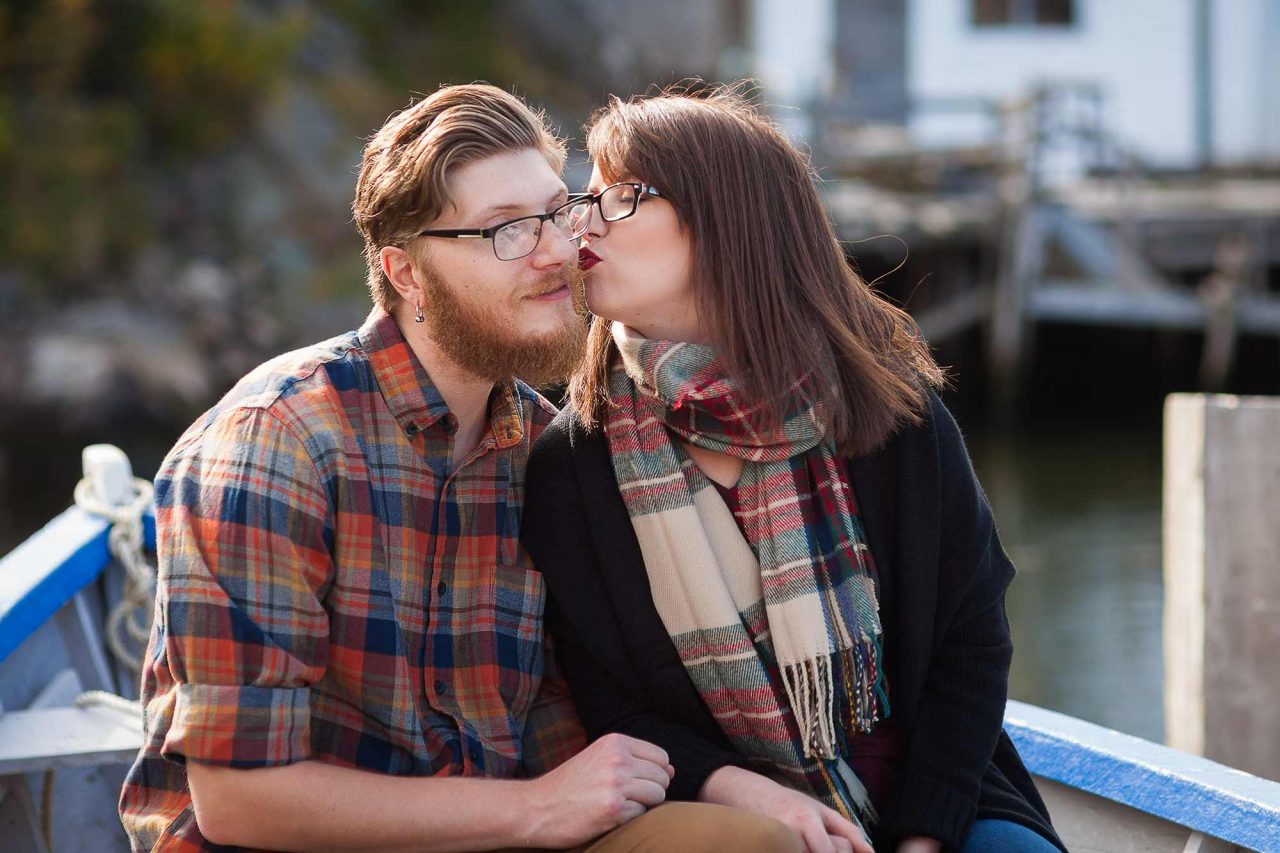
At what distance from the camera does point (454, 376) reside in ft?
7.52

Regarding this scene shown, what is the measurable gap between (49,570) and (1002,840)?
2.05m

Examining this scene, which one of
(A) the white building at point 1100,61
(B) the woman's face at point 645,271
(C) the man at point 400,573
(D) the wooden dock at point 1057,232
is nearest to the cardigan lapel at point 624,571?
(C) the man at point 400,573

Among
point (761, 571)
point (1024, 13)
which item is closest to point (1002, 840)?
point (761, 571)

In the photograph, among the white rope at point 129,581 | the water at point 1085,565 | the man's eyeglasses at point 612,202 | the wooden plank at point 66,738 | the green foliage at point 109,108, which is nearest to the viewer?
the man's eyeglasses at point 612,202

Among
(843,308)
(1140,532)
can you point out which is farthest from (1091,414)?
(843,308)

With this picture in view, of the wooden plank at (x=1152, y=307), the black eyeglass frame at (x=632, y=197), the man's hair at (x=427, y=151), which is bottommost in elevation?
the wooden plank at (x=1152, y=307)

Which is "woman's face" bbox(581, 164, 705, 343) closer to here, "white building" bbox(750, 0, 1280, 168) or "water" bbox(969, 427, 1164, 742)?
"water" bbox(969, 427, 1164, 742)

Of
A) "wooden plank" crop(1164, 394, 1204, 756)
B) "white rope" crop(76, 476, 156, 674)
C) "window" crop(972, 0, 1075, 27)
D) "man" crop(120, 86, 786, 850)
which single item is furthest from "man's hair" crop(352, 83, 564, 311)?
"window" crop(972, 0, 1075, 27)

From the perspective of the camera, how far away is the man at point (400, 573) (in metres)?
1.96

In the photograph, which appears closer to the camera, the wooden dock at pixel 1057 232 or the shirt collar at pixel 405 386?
the shirt collar at pixel 405 386

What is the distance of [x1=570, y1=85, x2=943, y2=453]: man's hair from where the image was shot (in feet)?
7.48

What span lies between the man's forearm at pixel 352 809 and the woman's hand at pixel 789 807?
0.29 m

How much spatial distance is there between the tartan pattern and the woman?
0.36 feet

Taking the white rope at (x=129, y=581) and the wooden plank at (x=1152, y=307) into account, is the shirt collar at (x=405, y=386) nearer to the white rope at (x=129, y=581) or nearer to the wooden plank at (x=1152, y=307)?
the white rope at (x=129, y=581)
